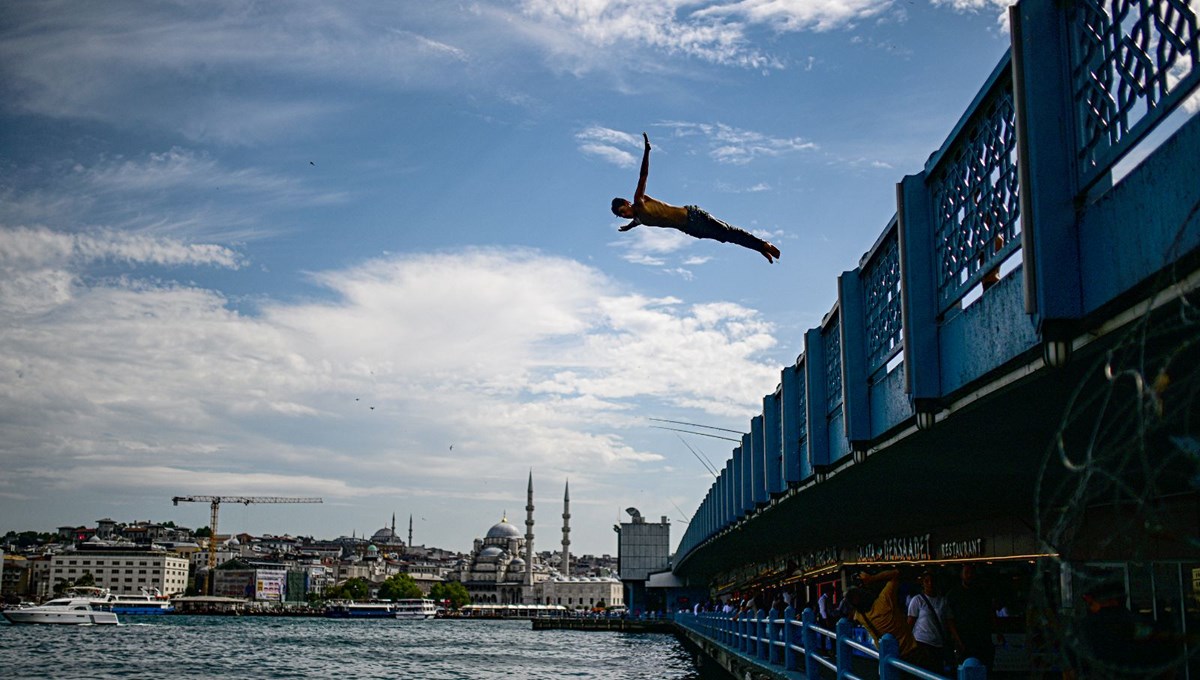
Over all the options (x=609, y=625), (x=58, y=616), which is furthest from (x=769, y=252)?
(x=58, y=616)

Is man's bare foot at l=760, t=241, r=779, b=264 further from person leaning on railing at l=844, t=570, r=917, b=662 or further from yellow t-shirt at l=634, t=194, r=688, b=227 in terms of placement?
person leaning on railing at l=844, t=570, r=917, b=662

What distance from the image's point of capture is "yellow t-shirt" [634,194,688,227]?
17.7m

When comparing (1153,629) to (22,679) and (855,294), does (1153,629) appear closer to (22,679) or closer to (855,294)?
(855,294)

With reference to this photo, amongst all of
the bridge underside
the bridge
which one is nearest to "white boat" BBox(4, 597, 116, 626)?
the bridge underside

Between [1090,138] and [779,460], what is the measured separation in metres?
17.5

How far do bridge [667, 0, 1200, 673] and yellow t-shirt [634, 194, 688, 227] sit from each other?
2.78 metres

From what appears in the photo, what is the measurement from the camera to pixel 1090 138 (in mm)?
7684

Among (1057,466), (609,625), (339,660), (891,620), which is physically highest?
(1057,466)

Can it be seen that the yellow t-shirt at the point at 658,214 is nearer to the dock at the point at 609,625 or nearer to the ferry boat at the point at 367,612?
the dock at the point at 609,625

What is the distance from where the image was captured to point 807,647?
14508mm

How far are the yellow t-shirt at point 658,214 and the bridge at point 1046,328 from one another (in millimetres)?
2779

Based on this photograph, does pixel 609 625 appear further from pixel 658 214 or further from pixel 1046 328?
pixel 1046 328

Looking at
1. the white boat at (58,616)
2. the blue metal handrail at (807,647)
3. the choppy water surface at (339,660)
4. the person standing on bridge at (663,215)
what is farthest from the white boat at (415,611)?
the person standing on bridge at (663,215)

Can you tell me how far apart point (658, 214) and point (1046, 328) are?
10251 millimetres
